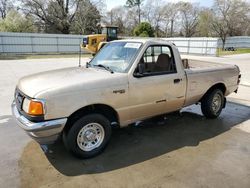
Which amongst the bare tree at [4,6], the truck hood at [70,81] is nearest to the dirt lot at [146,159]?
the truck hood at [70,81]

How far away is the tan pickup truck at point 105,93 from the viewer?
329cm

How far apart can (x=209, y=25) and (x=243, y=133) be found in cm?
3646

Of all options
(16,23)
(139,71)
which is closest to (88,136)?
(139,71)

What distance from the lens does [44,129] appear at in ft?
10.6

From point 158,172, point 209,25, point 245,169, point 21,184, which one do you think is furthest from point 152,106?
point 209,25

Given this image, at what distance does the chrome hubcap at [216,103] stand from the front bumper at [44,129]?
3.79 metres

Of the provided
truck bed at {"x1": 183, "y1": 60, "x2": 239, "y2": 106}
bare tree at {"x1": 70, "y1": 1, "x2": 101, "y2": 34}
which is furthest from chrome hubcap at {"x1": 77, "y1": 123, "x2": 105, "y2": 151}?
bare tree at {"x1": 70, "y1": 1, "x2": 101, "y2": 34}

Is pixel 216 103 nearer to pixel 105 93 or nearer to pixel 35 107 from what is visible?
pixel 105 93

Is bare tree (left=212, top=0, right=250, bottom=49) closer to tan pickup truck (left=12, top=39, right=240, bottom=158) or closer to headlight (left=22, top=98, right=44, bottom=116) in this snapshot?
tan pickup truck (left=12, top=39, right=240, bottom=158)

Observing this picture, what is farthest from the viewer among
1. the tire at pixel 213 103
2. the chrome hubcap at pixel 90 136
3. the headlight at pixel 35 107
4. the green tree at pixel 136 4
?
the green tree at pixel 136 4

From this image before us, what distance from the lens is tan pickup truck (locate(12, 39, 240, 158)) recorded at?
10.8 feet

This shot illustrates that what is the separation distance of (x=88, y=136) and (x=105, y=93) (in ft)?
2.49

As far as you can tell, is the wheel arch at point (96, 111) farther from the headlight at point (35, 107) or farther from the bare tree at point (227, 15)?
the bare tree at point (227, 15)

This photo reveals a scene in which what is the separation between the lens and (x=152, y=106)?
4.36 m
